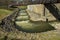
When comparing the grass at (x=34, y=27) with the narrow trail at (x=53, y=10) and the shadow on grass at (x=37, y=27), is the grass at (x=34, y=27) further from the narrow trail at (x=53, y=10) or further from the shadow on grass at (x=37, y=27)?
the narrow trail at (x=53, y=10)

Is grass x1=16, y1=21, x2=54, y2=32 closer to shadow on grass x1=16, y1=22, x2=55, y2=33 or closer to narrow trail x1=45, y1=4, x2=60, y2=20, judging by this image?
shadow on grass x1=16, y1=22, x2=55, y2=33

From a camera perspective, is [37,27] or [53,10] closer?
[37,27]

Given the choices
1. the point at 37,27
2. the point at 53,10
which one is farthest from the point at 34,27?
the point at 53,10

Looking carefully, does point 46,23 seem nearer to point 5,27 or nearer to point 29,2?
point 29,2

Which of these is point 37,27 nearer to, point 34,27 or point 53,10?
point 34,27

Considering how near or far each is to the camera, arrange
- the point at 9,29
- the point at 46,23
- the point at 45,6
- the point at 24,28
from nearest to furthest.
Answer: the point at 9,29
the point at 24,28
the point at 46,23
the point at 45,6

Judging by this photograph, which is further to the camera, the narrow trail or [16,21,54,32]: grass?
the narrow trail

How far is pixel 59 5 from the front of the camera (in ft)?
12.2

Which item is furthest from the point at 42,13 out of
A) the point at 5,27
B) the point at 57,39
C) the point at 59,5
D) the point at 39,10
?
the point at 57,39

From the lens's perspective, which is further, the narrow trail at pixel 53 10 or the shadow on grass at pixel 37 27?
the narrow trail at pixel 53 10

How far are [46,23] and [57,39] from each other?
93 centimetres

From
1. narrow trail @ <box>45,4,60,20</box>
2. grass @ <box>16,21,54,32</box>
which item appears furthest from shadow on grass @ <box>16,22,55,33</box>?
narrow trail @ <box>45,4,60,20</box>

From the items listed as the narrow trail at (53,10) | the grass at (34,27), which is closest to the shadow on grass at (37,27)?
the grass at (34,27)

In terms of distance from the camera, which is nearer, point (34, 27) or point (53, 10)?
point (34, 27)
